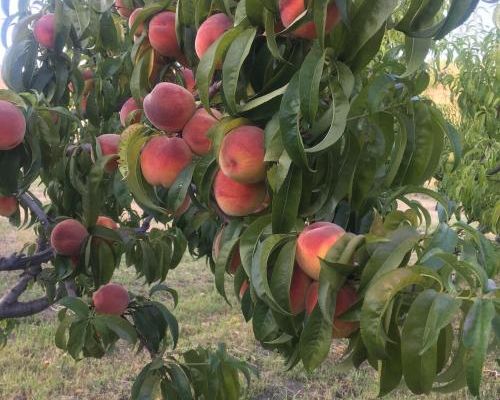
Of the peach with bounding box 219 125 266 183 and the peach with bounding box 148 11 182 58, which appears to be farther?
the peach with bounding box 148 11 182 58

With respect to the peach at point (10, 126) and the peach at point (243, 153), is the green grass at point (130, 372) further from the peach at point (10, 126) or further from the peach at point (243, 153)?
the peach at point (243, 153)

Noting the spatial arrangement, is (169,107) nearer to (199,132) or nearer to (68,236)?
(199,132)

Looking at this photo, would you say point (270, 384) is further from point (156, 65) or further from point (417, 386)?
point (417, 386)

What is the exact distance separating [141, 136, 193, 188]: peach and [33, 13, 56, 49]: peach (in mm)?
496

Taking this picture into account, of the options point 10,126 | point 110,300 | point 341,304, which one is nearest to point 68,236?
point 110,300

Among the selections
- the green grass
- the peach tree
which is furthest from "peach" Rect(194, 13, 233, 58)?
the green grass

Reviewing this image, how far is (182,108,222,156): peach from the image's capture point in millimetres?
770

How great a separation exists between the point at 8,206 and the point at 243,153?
0.95 m

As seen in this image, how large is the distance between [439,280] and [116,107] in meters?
1.05

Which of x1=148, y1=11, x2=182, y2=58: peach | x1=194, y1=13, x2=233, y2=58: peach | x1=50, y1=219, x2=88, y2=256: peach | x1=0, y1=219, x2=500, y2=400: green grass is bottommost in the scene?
x1=0, y1=219, x2=500, y2=400: green grass

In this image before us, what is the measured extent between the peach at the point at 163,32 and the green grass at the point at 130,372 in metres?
1.82

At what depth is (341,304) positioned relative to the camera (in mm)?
597

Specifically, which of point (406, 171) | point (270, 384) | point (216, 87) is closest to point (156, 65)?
point (216, 87)

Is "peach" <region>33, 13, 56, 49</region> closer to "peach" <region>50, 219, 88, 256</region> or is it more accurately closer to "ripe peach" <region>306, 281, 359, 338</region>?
"peach" <region>50, 219, 88, 256</region>
